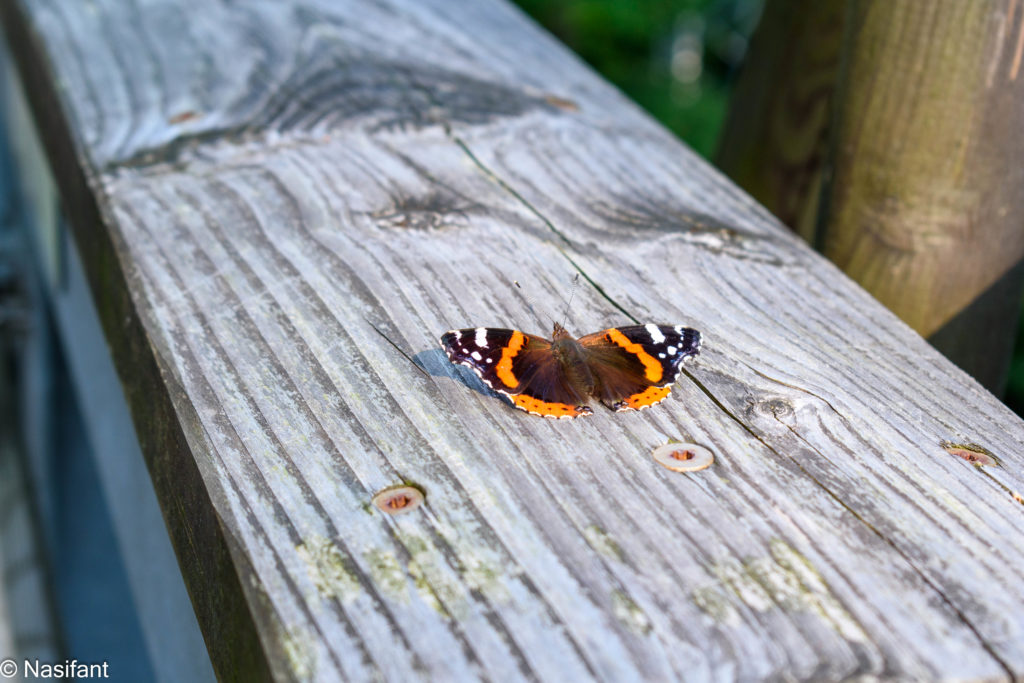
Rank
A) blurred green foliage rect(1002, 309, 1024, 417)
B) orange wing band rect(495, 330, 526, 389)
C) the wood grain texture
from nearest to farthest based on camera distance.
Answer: the wood grain texture, orange wing band rect(495, 330, 526, 389), blurred green foliage rect(1002, 309, 1024, 417)

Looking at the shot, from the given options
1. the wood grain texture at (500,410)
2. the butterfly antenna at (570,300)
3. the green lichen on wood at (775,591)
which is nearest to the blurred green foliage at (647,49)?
the wood grain texture at (500,410)

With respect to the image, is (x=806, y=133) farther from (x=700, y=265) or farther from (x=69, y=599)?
(x=69, y=599)

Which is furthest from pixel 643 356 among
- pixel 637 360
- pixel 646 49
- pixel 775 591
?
pixel 646 49

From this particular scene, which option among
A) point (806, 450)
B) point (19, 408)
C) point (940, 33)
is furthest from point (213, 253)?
point (19, 408)

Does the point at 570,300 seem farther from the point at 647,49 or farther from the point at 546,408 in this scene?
the point at 647,49

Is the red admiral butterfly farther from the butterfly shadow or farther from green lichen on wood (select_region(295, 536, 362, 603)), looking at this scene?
green lichen on wood (select_region(295, 536, 362, 603))

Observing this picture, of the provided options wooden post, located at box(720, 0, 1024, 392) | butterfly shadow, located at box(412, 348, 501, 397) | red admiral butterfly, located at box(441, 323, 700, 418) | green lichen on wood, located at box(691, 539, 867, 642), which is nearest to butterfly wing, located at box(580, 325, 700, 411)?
red admiral butterfly, located at box(441, 323, 700, 418)

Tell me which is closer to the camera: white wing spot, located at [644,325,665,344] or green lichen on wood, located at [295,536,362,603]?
green lichen on wood, located at [295,536,362,603]
